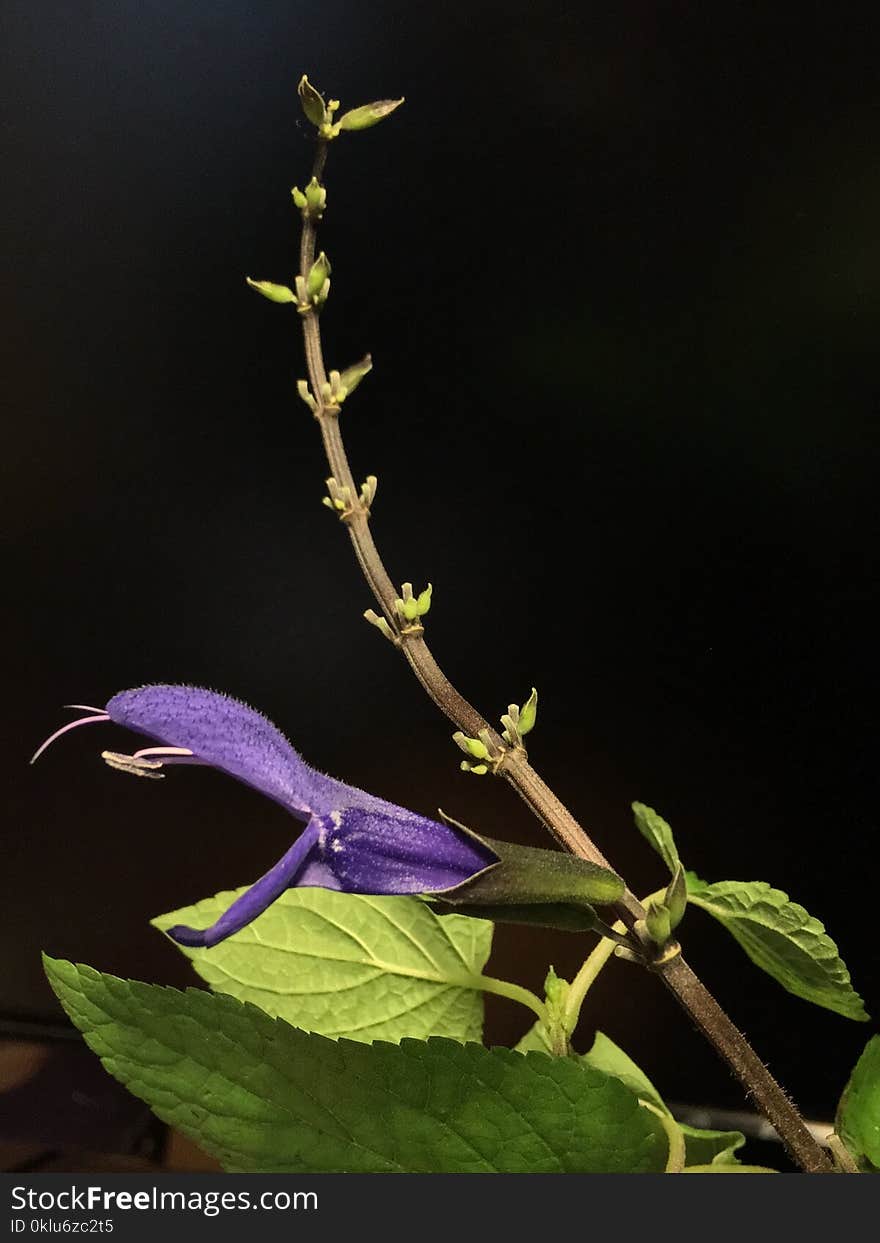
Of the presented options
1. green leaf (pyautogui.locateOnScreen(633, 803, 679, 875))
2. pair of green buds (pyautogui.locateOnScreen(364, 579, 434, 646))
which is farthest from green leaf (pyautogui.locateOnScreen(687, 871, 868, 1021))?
pair of green buds (pyautogui.locateOnScreen(364, 579, 434, 646))

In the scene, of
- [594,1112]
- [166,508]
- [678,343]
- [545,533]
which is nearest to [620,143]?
[678,343]

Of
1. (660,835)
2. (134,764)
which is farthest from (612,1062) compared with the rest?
(134,764)

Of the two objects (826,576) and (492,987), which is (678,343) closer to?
(826,576)

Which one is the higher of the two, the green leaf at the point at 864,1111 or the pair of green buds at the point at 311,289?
the pair of green buds at the point at 311,289

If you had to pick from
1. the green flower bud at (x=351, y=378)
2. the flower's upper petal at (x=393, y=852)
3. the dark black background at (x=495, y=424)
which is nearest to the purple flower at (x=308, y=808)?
the flower's upper petal at (x=393, y=852)

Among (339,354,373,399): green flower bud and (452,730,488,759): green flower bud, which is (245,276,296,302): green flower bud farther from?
(452,730,488,759): green flower bud

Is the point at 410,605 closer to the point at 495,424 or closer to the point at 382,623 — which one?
the point at 382,623

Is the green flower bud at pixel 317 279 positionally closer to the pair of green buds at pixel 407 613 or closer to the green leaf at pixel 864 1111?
the pair of green buds at pixel 407 613
